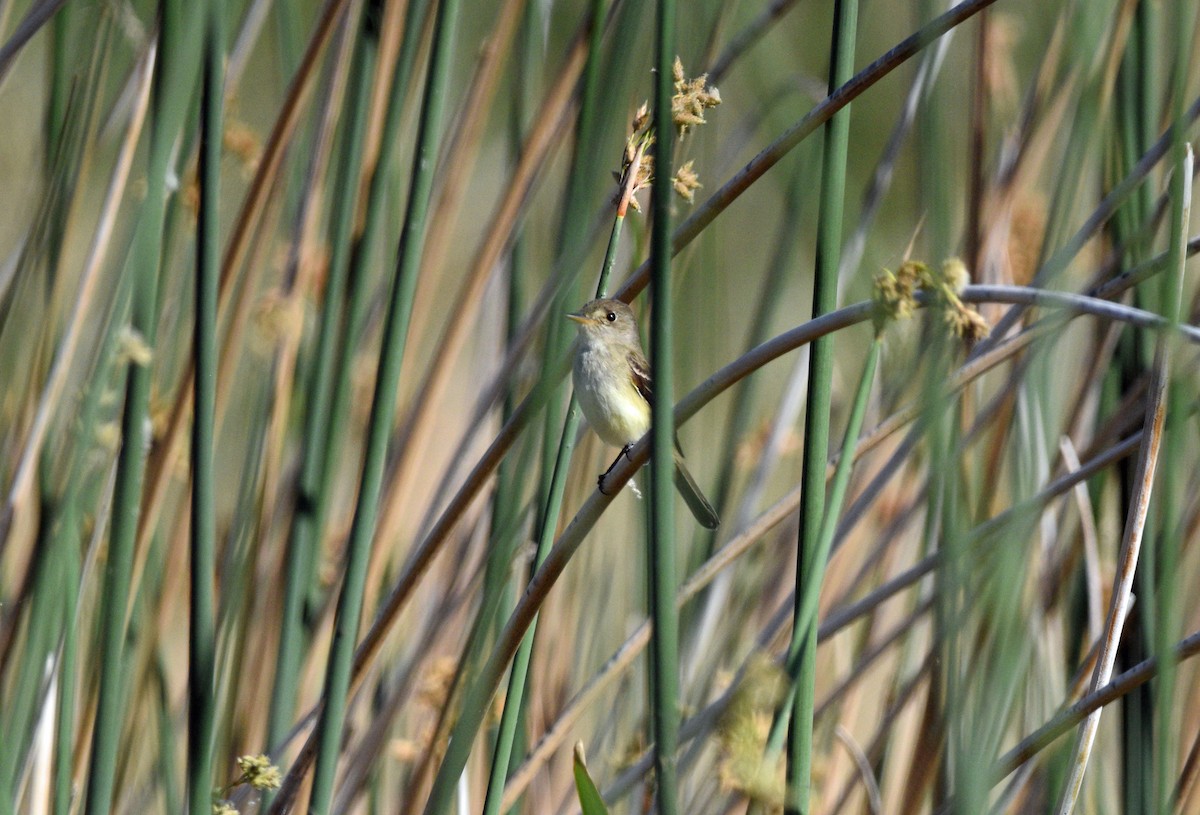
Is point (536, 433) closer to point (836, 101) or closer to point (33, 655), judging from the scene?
point (836, 101)

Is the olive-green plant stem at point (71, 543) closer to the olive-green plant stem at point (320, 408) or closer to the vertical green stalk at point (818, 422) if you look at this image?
the olive-green plant stem at point (320, 408)

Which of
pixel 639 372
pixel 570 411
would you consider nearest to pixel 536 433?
pixel 570 411

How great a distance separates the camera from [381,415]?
1245 mm

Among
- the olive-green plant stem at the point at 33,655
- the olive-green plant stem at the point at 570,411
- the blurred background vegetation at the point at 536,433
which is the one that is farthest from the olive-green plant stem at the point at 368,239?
the olive-green plant stem at the point at 33,655

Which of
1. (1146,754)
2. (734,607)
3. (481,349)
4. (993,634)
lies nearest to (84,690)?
(481,349)

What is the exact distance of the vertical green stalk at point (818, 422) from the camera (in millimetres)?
1079

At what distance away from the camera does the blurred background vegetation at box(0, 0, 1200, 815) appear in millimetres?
1164

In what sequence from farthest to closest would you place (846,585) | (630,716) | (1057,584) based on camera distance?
1. (630,716)
2. (846,585)
3. (1057,584)

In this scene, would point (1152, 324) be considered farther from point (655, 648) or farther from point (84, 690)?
point (84, 690)

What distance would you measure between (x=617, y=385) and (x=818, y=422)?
1374mm

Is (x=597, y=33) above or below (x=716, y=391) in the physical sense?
above

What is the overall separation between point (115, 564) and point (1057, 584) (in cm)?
139

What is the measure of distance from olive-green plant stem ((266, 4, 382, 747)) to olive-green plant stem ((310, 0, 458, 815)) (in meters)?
0.23

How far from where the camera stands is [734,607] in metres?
2.20
